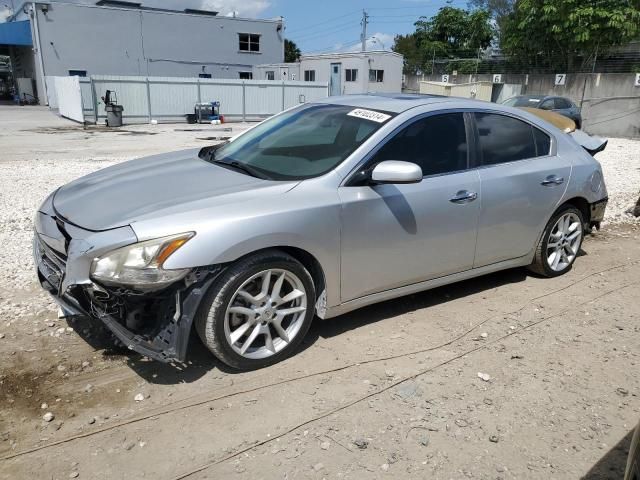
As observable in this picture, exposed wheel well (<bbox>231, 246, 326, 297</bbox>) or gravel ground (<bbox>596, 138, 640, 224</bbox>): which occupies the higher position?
exposed wheel well (<bbox>231, 246, 326, 297</bbox>)

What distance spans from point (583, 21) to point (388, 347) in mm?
27930

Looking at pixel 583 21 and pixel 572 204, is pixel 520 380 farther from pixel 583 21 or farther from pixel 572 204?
pixel 583 21

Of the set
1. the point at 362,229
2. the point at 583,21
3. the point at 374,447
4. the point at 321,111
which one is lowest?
the point at 374,447

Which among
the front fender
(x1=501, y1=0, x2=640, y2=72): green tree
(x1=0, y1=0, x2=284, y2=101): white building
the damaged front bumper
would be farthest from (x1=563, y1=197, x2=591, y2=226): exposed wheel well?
(x1=0, y1=0, x2=284, y2=101): white building

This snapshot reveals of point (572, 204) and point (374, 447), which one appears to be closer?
point (374, 447)

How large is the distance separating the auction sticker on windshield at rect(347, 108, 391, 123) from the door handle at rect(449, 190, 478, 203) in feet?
2.51

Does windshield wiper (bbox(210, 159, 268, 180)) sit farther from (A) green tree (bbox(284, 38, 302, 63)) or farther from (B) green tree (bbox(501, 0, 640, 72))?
(A) green tree (bbox(284, 38, 302, 63))

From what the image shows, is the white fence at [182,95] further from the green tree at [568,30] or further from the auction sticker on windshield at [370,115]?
the auction sticker on windshield at [370,115]

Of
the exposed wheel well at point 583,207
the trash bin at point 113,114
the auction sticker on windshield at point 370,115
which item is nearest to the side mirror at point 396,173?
the auction sticker on windshield at point 370,115

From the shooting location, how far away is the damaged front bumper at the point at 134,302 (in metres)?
2.88

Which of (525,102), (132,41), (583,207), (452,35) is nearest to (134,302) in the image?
(583,207)

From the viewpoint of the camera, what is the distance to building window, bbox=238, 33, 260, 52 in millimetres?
39250

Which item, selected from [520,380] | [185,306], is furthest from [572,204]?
[185,306]

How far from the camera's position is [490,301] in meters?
4.57
